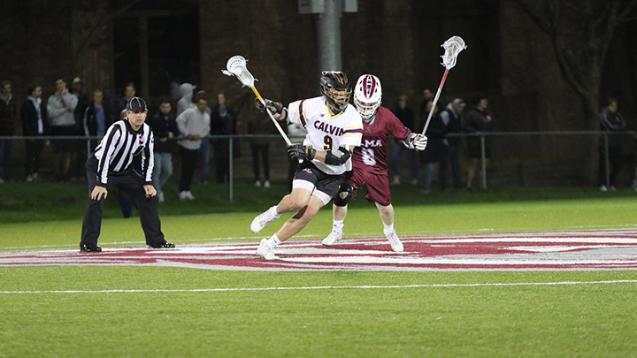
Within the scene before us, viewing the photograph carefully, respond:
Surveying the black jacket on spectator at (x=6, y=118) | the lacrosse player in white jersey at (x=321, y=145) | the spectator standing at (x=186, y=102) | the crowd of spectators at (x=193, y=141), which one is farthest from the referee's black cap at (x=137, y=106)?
the black jacket on spectator at (x=6, y=118)

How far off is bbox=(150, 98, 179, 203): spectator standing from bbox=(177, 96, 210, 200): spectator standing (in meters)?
0.20

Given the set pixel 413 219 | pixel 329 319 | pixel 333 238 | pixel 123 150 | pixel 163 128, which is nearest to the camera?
pixel 329 319

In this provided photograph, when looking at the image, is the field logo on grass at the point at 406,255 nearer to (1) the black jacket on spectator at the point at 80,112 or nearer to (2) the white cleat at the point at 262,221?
(2) the white cleat at the point at 262,221

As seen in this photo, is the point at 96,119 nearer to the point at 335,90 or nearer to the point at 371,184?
the point at 371,184

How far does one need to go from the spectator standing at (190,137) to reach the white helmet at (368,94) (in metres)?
13.2

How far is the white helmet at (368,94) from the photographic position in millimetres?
17969

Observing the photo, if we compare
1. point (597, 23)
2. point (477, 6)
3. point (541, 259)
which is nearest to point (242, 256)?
point (541, 259)

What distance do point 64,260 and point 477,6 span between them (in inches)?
1263

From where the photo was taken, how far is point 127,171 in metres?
19.5

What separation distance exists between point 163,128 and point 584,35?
15226mm

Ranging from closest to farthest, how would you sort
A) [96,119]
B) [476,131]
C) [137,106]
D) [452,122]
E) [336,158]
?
[336,158] < [137,106] < [96,119] < [452,122] < [476,131]

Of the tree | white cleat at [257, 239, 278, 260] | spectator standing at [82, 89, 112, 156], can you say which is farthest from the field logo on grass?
the tree

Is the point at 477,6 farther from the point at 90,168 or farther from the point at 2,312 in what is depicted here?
the point at 2,312

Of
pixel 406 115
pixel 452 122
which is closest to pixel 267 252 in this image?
pixel 452 122
